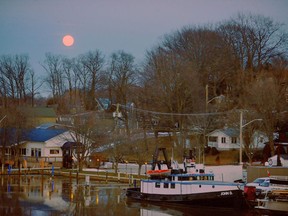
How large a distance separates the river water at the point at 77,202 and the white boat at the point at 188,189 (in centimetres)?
57

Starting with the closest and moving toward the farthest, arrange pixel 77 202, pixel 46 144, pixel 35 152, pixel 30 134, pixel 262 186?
pixel 262 186 < pixel 77 202 < pixel 46 144 < pixel 35 152 < pixel 30 134

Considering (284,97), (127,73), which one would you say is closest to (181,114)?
(284,97)

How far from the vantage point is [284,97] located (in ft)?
189

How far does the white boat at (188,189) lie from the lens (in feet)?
114

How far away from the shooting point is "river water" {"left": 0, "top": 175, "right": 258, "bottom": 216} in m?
33.4

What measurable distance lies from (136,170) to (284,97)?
1698cm

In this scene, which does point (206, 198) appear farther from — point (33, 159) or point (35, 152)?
point (35, 152)

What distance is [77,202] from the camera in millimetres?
36812

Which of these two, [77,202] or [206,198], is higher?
[206,198]

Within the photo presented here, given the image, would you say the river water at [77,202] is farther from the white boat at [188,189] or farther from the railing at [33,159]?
the railing at [33,159]

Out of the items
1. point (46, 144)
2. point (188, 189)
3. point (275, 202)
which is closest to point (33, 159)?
point (46, 144)

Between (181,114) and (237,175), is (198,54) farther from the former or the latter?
(237,175)

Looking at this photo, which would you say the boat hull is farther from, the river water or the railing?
the railing

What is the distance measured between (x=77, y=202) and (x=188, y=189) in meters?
7.34
